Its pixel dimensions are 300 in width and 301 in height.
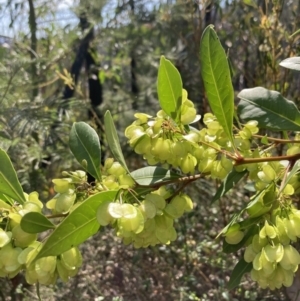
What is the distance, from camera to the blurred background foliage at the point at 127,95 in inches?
56.7

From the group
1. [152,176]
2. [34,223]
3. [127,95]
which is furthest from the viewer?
[127,95]

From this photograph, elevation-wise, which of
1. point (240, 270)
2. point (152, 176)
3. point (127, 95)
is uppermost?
point (152, 176)

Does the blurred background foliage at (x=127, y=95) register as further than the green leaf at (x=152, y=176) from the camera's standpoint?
Yes

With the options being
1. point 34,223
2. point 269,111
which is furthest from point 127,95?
point 34,223

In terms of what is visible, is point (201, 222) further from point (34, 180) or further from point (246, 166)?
point (246, 166)

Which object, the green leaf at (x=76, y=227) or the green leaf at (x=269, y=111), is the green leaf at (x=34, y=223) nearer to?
the green leaf at (x=76, y=227)

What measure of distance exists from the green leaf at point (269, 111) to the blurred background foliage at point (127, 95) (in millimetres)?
591

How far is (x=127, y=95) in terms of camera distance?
2.65m

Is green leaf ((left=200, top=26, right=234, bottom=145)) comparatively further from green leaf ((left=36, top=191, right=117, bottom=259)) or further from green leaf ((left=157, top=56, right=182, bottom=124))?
green leaf ((left=36, top=191, right=117, bottom=259))

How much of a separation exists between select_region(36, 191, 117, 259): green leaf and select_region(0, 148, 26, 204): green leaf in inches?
2.9

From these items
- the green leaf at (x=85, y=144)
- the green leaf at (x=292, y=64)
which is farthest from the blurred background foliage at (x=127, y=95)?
the green leaf at (x=85, y=144)

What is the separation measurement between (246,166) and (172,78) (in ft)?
0.40

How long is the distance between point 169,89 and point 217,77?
0.05 meters

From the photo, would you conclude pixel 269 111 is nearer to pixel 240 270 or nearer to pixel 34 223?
pixel 240 270
